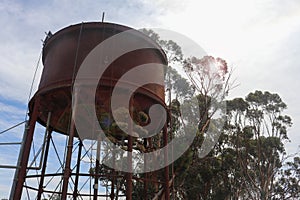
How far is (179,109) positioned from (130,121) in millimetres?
12328

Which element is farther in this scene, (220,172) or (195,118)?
(220,172)

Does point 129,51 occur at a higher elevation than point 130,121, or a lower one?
higher

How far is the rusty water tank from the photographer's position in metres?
8.68

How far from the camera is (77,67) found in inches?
339

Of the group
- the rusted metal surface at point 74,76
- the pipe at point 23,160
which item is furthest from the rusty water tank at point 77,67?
the pipe at point 23,160

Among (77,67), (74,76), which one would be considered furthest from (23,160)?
(77,67)

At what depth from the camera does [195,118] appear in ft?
67.3

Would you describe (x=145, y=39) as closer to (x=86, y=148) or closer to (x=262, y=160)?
(x=86, y=148)

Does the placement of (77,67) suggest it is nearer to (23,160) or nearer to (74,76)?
(74,76)

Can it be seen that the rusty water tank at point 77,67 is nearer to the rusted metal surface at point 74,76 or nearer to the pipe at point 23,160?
the rusted metal surface at point 74,76

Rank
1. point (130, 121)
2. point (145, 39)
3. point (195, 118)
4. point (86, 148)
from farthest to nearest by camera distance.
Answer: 1. point (195, 118)
2. point (86, 148)
3. point (145, 39)
4. point (130, 121)

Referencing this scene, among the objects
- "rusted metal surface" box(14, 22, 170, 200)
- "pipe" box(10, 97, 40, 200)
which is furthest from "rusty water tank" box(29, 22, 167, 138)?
"pipe" box(10, 97, 40, 200)

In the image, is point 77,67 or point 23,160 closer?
point 23,160

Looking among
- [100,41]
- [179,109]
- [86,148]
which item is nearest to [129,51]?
[100,41]
